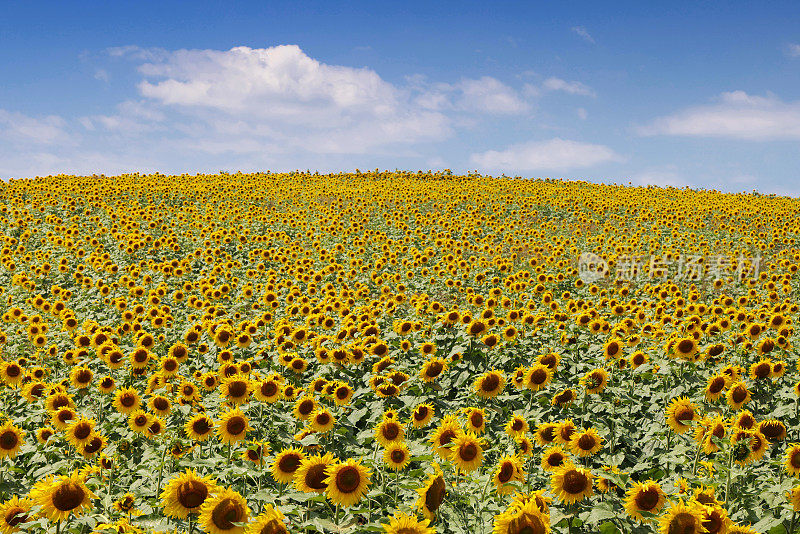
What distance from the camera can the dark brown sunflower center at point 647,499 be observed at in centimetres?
339

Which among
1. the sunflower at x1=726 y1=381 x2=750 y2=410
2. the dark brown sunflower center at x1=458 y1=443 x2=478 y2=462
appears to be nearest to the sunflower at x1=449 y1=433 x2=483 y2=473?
the dark brown sunflower center at x1=458 y1=443 x2=478 y2=462

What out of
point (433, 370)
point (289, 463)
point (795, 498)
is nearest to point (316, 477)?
point (289, 463)

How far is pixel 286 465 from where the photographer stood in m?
4.05

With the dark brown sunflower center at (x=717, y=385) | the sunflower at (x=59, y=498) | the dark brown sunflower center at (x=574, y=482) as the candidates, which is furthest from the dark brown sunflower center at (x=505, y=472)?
the dark brown sunflower center at (x=717, y=385)

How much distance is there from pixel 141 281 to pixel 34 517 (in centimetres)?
1228

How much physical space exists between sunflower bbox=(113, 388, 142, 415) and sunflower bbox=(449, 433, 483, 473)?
4050 millimetres

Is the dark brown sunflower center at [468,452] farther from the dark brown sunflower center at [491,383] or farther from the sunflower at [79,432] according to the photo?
the sunflower at [79,432]

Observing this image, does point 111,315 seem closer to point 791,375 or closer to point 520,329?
point 520,329

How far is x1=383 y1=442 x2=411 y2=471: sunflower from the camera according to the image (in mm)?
4172

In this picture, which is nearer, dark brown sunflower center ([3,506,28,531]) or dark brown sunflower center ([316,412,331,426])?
dark brown sunflower center ([3,506,28,531])

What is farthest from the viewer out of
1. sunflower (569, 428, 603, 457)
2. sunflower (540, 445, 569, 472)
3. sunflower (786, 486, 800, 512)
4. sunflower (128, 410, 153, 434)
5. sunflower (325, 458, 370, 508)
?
sunflower (128, 410, 153, 434)

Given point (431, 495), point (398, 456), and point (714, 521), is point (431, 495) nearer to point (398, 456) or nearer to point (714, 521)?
point (398, 456)

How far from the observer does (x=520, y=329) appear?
32.6ft

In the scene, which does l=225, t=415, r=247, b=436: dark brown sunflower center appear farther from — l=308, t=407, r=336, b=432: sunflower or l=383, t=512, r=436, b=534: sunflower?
l=383, t=512, r=436, b=534: sunflower
